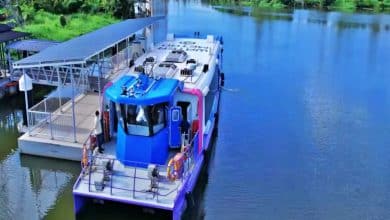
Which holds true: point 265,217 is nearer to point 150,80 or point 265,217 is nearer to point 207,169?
point 207,169

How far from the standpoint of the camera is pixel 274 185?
675 inches

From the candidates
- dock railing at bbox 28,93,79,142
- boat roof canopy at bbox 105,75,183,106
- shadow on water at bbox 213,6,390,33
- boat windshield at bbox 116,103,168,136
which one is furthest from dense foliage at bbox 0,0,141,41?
boat windshield at bbox 116,103,168,136

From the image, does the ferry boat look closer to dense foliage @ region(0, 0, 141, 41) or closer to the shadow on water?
dense foliage @ region(0, 0, 141, 41)

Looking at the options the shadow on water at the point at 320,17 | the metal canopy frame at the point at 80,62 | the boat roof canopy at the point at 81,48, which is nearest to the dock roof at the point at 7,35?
the metal canopy frame at the point at 80,62

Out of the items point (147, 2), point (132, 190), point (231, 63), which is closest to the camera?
point (132, 190)

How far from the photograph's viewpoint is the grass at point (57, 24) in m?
39.9

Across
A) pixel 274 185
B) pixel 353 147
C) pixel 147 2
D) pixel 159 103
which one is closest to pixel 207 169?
pixel 274 185

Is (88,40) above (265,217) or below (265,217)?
above

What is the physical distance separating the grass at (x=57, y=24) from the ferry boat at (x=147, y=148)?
2542cm

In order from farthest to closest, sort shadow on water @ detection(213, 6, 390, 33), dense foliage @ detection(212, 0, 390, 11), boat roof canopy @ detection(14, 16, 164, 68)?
1. dense foliage @ detection(212, 0, 390, 11)
2. shadow on water @ detection(213, 6, 390, 33)
3. boat roof canopy @ detection(14, 16, 164, 68)

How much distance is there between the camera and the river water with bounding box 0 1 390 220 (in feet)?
51.8

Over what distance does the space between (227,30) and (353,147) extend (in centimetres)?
2974

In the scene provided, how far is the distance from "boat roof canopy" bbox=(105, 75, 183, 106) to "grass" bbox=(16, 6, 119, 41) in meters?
25.3

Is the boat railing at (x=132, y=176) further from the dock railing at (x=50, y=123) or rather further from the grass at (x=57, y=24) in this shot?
the grass at (x=57, y=24)
